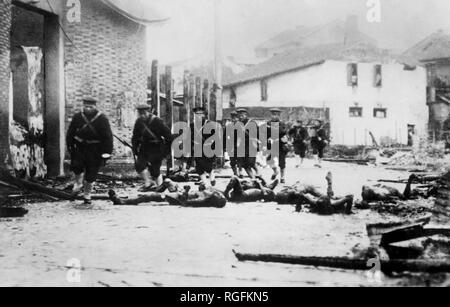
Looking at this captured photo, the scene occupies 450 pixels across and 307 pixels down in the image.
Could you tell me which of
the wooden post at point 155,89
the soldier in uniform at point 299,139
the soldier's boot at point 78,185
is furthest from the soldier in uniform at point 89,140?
the soldier in uniform at point 299,139

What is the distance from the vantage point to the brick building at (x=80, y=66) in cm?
876

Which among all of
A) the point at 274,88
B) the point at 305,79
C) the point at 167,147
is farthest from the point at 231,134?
the point at 274,88

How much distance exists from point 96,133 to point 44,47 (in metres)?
2.70

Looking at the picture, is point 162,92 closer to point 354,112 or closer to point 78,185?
point 78,185

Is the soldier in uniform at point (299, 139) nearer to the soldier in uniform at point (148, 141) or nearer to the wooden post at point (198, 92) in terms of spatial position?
the wooden post at point (198, 92)

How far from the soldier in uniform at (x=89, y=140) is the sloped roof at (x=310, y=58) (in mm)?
12754

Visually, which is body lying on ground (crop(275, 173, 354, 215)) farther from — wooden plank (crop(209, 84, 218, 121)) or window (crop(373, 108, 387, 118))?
window (crop(373, 108, 387, 118))

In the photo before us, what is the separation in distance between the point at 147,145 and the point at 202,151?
127 cm

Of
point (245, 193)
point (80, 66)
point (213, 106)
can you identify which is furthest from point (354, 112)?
point (80, 66)

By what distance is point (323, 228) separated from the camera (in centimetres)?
552

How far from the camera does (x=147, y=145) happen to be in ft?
26.6
